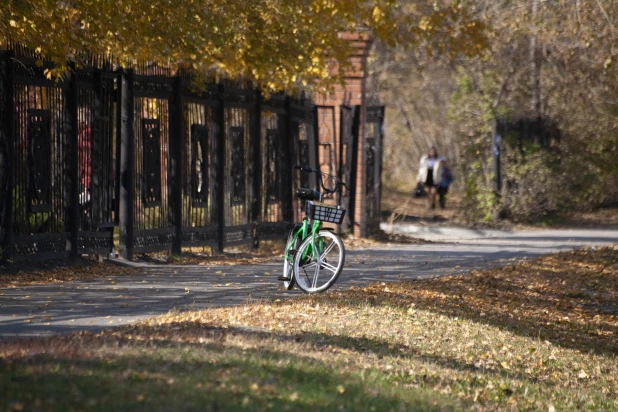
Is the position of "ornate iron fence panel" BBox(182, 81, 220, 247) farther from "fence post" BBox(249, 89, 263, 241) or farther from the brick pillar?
the brick pillar

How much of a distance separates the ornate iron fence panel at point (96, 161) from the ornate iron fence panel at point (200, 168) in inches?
61.9

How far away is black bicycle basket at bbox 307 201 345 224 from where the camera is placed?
1083 centimetres

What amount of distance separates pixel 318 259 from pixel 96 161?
3857 millimetres

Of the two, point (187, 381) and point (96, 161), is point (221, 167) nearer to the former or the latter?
point (96, 161)

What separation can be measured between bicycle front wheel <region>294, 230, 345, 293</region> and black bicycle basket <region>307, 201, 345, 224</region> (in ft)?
0.62

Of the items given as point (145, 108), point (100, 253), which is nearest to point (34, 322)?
point (100, 253)

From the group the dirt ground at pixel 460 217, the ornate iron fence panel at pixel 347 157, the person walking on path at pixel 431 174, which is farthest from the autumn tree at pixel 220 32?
the person walking on path at pixel 431 174

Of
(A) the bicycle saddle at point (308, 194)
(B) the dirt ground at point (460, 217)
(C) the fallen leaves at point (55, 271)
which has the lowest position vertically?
(C) the fallen leaves at point (55, 271)

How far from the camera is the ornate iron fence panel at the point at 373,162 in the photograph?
20.1 metres

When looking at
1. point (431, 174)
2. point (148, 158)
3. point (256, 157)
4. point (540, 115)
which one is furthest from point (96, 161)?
point (431, 174)

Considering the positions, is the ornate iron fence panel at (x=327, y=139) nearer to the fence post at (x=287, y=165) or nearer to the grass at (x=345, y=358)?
the fence post at (x=287, y=165)

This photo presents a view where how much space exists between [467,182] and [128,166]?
1350cm

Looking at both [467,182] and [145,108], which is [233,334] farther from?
[467,182]

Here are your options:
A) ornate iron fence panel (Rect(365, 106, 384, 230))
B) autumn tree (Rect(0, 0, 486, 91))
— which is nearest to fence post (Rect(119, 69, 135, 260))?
autumn tree (Rect(0, 0, 486, 91))
